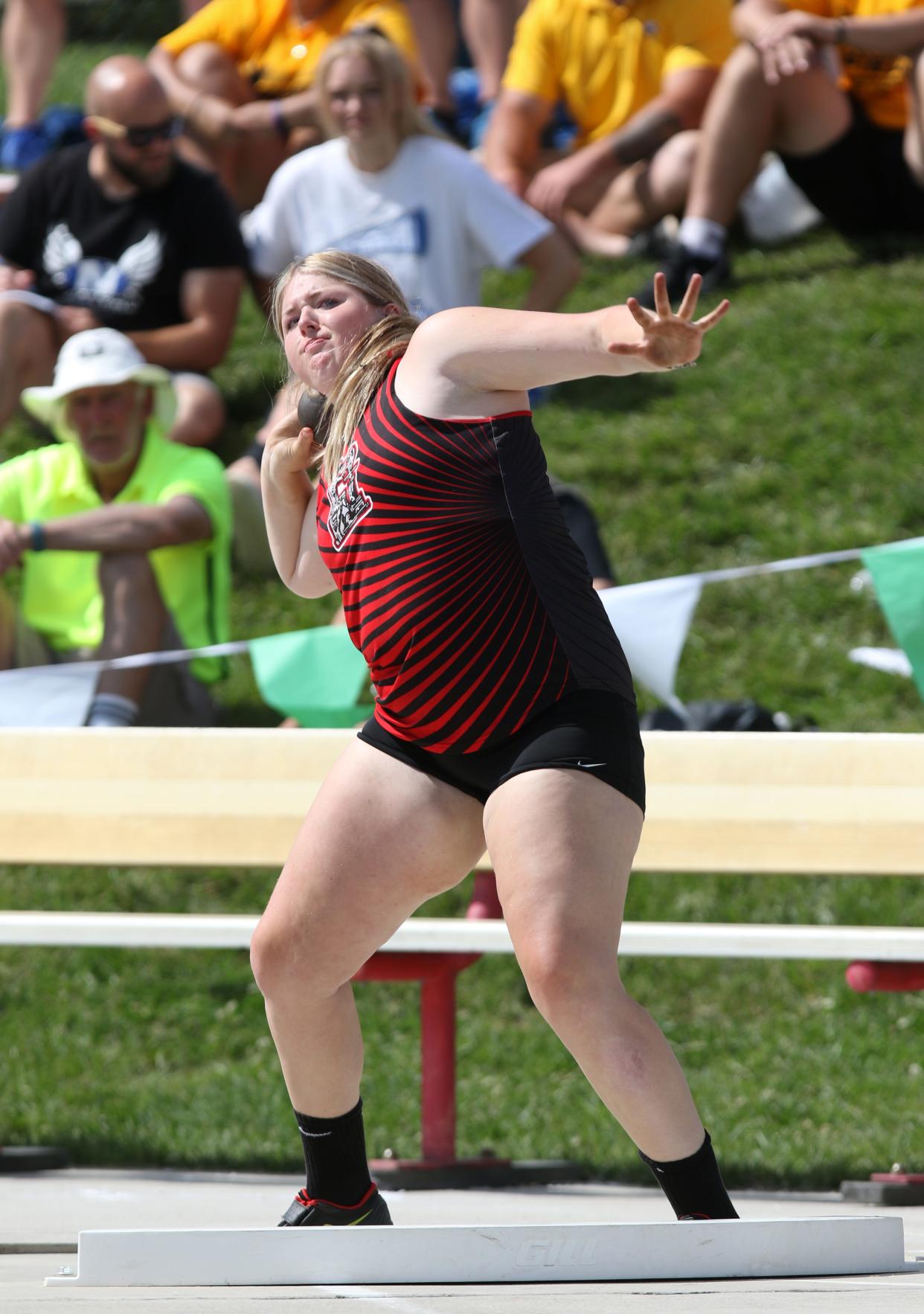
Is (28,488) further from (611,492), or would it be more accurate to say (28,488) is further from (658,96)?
(658,96)

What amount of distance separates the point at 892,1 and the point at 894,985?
4.78 meters

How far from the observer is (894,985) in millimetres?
3902

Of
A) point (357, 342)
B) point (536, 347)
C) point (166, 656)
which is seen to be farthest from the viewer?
point (166, 656)

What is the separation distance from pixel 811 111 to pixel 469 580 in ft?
17.6

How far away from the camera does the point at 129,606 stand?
18.0ft

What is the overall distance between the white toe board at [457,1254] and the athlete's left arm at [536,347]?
1237 millimetres

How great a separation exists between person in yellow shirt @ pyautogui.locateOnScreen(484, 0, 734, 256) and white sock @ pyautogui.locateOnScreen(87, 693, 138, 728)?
3.40m

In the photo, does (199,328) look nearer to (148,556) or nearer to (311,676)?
→ (148,556)

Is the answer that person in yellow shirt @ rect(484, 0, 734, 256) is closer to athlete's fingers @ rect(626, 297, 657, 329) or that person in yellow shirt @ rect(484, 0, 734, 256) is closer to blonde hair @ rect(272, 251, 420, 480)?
blonde hair @ rect(272, 251, 420, 480)

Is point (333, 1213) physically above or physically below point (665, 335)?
below

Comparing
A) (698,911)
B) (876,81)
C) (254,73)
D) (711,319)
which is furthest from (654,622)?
(254,73)

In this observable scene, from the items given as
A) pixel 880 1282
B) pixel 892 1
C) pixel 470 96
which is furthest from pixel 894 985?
pixel 470 96

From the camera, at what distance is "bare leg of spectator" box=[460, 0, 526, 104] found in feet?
28.1

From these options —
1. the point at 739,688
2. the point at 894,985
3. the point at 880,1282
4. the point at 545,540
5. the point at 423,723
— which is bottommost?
the point at 739,688
